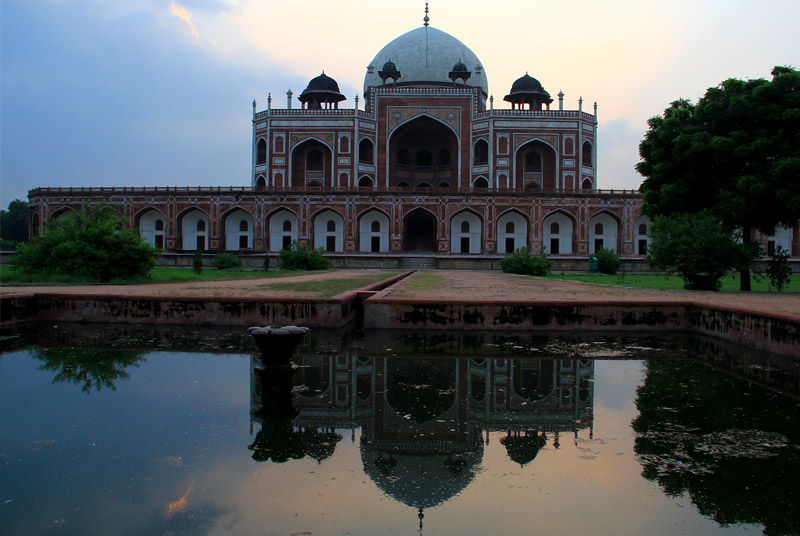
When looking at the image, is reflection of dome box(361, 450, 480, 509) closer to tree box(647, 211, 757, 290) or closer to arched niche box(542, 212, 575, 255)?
tree box(647, 211, 757, 290)

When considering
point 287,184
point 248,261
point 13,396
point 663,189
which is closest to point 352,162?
point 287,184

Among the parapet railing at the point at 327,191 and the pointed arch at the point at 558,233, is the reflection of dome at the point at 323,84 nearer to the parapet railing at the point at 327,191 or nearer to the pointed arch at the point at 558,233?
the parapet railing at the point at 327,191

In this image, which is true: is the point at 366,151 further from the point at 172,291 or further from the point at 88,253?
the point at 172,291

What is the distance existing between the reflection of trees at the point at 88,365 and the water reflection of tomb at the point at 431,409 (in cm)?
106

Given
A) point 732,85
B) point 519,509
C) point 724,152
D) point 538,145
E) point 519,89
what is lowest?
point 519,509

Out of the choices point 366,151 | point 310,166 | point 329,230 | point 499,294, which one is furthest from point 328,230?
point 499,294

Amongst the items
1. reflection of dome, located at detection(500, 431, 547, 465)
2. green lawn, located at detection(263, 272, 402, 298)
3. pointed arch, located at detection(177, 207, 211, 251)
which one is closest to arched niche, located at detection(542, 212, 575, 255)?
pointed arch, located at detection(177, 207, 211, 251)

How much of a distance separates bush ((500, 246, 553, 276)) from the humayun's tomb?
4.01m

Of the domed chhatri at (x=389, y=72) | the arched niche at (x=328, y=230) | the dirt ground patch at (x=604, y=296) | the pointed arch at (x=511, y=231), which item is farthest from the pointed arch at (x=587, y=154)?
the dirt ground patch at (x=604, y=296)

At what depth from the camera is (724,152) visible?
37.8ft

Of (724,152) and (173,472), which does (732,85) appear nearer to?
(724,152)

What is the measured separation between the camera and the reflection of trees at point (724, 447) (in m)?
2.25

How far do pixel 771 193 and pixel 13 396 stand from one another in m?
11.8

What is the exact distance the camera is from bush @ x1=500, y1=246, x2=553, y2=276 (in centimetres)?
1995
